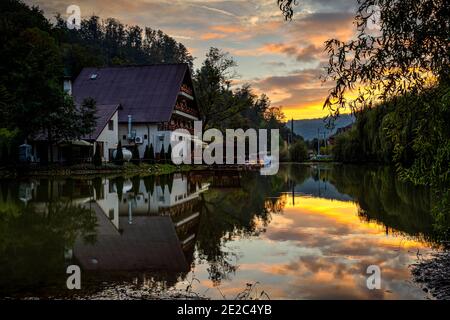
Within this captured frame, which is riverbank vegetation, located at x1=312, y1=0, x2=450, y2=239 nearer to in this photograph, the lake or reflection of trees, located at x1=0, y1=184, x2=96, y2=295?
the lake

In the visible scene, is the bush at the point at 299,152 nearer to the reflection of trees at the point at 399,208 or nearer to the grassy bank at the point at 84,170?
the grassy bank at the point at 84,170

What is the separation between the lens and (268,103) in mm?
116812

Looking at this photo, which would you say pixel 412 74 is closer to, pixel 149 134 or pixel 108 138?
pixel 108 138

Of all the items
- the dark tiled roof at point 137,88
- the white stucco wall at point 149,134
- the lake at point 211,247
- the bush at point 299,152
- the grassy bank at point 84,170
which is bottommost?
the lake at point 211,247

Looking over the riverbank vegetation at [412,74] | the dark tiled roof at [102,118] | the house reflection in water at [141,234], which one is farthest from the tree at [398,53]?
the dark tiled roof at [102,118]

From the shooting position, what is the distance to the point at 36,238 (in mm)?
9625

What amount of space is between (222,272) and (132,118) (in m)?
40.2

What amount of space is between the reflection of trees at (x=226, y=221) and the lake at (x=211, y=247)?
29 mm

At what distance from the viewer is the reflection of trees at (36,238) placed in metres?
6.68

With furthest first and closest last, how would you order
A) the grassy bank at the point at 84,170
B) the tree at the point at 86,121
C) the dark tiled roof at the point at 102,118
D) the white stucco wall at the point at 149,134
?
the white stucco wall at the point at 149,134 < the dark tiled roof at the point at 102,118 < the tree at the point at 86,121 < the grassy bank at the point at 84,170

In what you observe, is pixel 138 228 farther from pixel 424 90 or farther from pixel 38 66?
pixel 38 66

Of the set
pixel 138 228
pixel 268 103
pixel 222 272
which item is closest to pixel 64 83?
pixel 138 228

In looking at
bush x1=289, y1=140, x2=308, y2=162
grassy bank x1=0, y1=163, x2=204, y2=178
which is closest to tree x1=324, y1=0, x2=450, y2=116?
grassy bank x1=0, y1=163, x2=204, y2=178

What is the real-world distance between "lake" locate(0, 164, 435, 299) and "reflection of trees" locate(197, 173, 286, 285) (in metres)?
0.03
